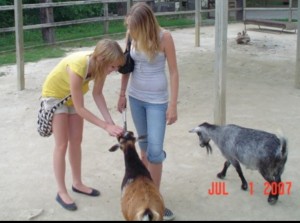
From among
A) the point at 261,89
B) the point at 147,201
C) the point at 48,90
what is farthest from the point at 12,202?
the point at 261,89

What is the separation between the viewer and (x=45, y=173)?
4582 millimetres

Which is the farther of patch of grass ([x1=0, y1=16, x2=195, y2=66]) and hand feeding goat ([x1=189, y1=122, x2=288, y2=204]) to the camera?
patch of grass ([x1=0, y1=16, x2=195, y2=66])

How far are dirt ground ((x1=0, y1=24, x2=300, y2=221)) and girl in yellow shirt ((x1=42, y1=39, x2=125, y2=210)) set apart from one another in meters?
0.24

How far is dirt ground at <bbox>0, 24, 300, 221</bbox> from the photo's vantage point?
3803 mm

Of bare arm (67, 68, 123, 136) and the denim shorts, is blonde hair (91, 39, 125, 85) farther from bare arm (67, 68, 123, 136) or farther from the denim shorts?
the denim shorts

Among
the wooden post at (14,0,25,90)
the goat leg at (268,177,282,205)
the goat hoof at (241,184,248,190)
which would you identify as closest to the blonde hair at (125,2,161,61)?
the goat leg at (268,177,282,205)

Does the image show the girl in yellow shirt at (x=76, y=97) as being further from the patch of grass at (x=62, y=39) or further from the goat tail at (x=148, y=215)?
the patch of grass at (x=62, y=39)

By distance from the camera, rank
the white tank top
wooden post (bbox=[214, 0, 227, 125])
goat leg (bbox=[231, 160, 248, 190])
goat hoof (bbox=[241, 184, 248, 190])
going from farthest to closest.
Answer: wooden post (bbox=[214, 0, 227, 125]) < goat hoof (bbox=[241, 184, 248, 190]) < goat leg (bbox=[231, 160, 248, 190]) < the white tank top

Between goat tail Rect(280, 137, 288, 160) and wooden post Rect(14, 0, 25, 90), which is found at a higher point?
wooden post Rect(14, 0, 25, 90)

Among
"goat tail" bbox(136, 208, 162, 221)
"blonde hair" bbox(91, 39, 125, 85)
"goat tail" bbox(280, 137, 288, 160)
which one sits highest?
"blonde hair" bbox(91, 39, 125, 85)

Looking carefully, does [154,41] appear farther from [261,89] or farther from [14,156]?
[261,89]

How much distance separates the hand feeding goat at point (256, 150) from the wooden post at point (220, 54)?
1480 millimetres

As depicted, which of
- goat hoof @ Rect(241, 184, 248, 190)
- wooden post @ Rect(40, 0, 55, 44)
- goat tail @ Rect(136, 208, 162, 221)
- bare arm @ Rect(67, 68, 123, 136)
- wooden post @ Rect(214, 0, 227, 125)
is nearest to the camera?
goat tail @ Rect(136, 208, 162, 221)
